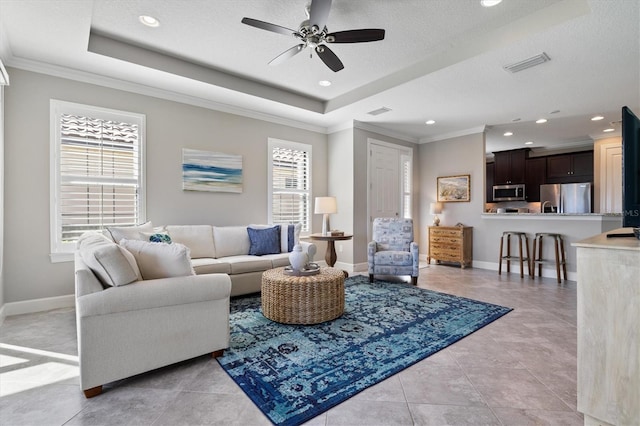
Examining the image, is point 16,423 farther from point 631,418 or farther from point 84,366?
point 631,418

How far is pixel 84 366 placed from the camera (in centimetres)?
176

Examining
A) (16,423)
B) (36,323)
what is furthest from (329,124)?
(16,423)

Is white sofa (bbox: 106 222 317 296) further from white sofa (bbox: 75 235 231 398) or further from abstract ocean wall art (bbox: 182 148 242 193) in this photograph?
white sofa (bbox: 75 235 231 398)

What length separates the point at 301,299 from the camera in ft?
9.29

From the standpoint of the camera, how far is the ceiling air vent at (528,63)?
10.3 ft

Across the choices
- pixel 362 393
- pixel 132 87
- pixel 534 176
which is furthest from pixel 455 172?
pixel 132 87

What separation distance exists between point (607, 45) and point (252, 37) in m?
3.46

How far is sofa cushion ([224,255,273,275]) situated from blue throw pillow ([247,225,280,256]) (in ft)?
0.73

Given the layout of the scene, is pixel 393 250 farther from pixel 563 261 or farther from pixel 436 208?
pixel 563 261

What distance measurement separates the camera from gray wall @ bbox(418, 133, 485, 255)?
5.97 metres

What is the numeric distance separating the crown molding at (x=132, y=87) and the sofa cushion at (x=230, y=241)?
6.05ft

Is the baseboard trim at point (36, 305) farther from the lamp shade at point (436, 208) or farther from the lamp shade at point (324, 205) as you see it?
the lamp shade at point (436, 208)

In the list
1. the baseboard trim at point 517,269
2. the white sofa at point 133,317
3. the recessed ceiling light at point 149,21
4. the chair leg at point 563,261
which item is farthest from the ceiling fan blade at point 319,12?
the baseboard trim at point 517,269

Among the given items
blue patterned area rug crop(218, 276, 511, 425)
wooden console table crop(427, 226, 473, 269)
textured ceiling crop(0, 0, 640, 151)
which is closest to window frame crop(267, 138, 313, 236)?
textured ceiling crop(0, 0, 640, 151)
